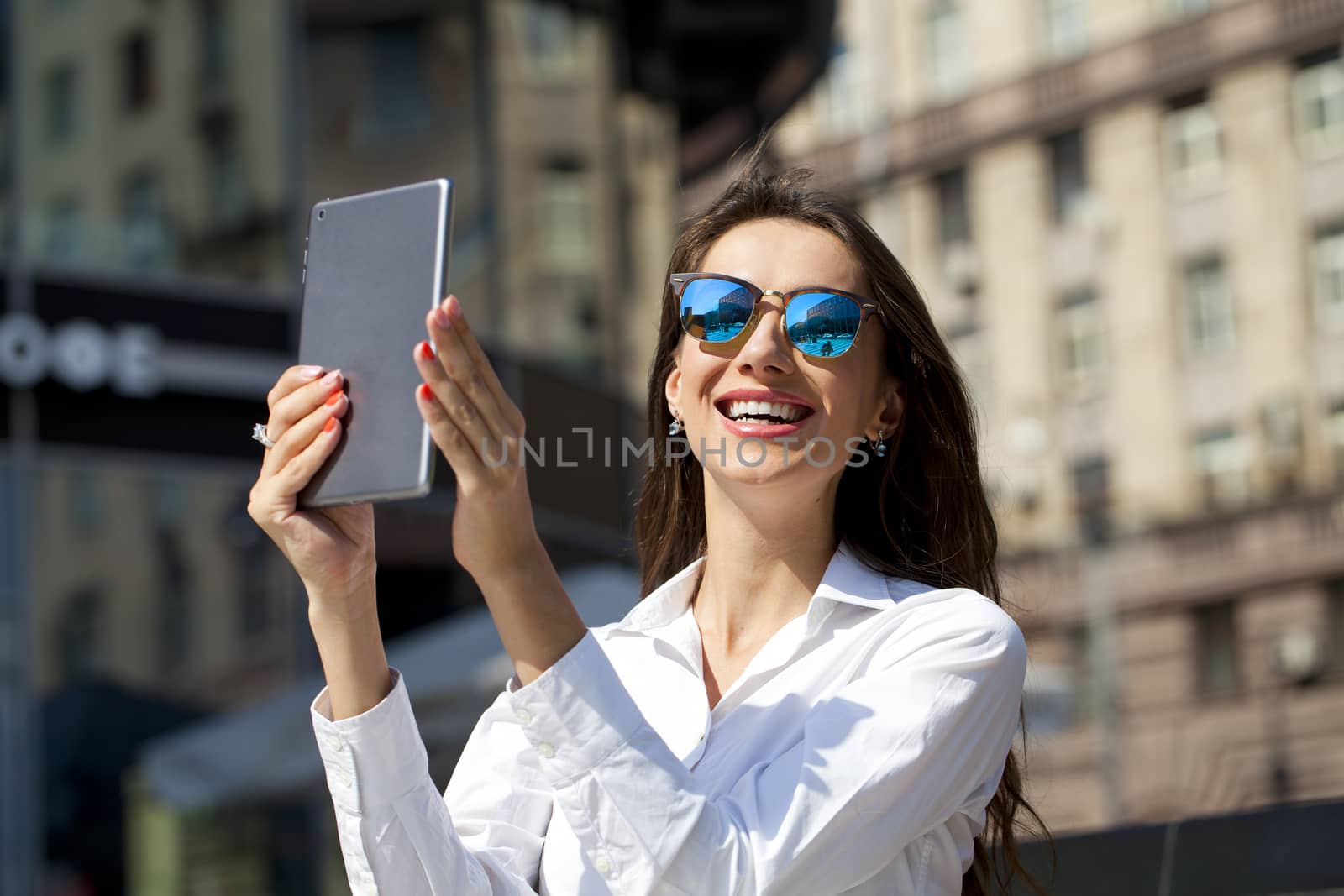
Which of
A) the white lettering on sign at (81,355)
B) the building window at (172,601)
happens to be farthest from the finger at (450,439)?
the building window at (172,601)

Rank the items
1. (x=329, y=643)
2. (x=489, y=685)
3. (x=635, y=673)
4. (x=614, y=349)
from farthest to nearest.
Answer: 1. (x=614, y=349)
2. (x=489, y=685)
3. (x=635, y=673)
4. (x=329, y=643)

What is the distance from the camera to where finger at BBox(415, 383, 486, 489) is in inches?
61.1

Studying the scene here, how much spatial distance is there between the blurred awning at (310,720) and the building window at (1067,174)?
106 feet

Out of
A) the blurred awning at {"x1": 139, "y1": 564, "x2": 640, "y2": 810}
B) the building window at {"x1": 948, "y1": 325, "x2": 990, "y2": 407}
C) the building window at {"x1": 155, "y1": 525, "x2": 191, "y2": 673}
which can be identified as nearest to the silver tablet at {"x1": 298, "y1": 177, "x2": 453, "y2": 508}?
the blurred awning at {"x1": 139, "y1": 564, "x2": 640, "y2": 810}

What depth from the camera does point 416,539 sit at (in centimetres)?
1133

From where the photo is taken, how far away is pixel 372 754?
1803 mm

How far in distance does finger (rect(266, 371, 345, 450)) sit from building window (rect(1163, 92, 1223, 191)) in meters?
36.6

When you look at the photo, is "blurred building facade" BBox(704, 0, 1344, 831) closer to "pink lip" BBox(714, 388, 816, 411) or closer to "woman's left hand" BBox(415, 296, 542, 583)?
"pink lip" BBox(714, 388, 816, 411)

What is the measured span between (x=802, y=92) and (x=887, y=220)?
27.7 metres

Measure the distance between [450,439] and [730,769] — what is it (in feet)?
2.21

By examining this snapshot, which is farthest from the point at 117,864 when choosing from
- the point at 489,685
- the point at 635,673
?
the point at 635,673

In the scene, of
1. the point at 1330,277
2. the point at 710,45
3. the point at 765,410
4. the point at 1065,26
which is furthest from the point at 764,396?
the point at 1065,26

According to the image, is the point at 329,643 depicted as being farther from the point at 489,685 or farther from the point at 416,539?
the point at 416,539

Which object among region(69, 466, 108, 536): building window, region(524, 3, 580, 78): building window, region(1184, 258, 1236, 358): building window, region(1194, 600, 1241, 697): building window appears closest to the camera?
region(69, 466, 108, 536): building window
